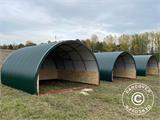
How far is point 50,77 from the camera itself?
62.0 ft

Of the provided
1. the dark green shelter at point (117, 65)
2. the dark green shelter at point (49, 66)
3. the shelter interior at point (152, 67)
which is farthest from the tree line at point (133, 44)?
the dark green shelter at point (49, 66)

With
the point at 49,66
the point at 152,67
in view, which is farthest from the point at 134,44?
the point at 49,66

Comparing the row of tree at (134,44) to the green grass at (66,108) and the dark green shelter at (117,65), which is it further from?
the green grass at (66,108)

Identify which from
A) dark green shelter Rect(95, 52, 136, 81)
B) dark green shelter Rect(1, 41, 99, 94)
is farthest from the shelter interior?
dark green shelter Rect(1, 41, 99, 94)

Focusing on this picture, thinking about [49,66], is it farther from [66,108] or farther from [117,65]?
[66,108]

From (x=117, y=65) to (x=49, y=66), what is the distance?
275 inches

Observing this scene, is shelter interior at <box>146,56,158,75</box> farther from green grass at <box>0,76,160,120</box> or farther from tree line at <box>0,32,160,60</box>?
tree line at <box>0,32,160,60</box>

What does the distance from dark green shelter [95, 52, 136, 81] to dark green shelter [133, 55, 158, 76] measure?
352 cm

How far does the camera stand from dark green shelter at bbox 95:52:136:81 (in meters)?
17.2

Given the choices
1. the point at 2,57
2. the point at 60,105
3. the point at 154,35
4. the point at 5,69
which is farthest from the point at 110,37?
the point at 60,105

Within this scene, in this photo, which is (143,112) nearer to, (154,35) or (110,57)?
(110,57)

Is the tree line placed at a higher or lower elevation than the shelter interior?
higher

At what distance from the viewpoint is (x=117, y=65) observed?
69.7 ft

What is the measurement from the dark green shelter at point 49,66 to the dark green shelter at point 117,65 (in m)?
2.61
